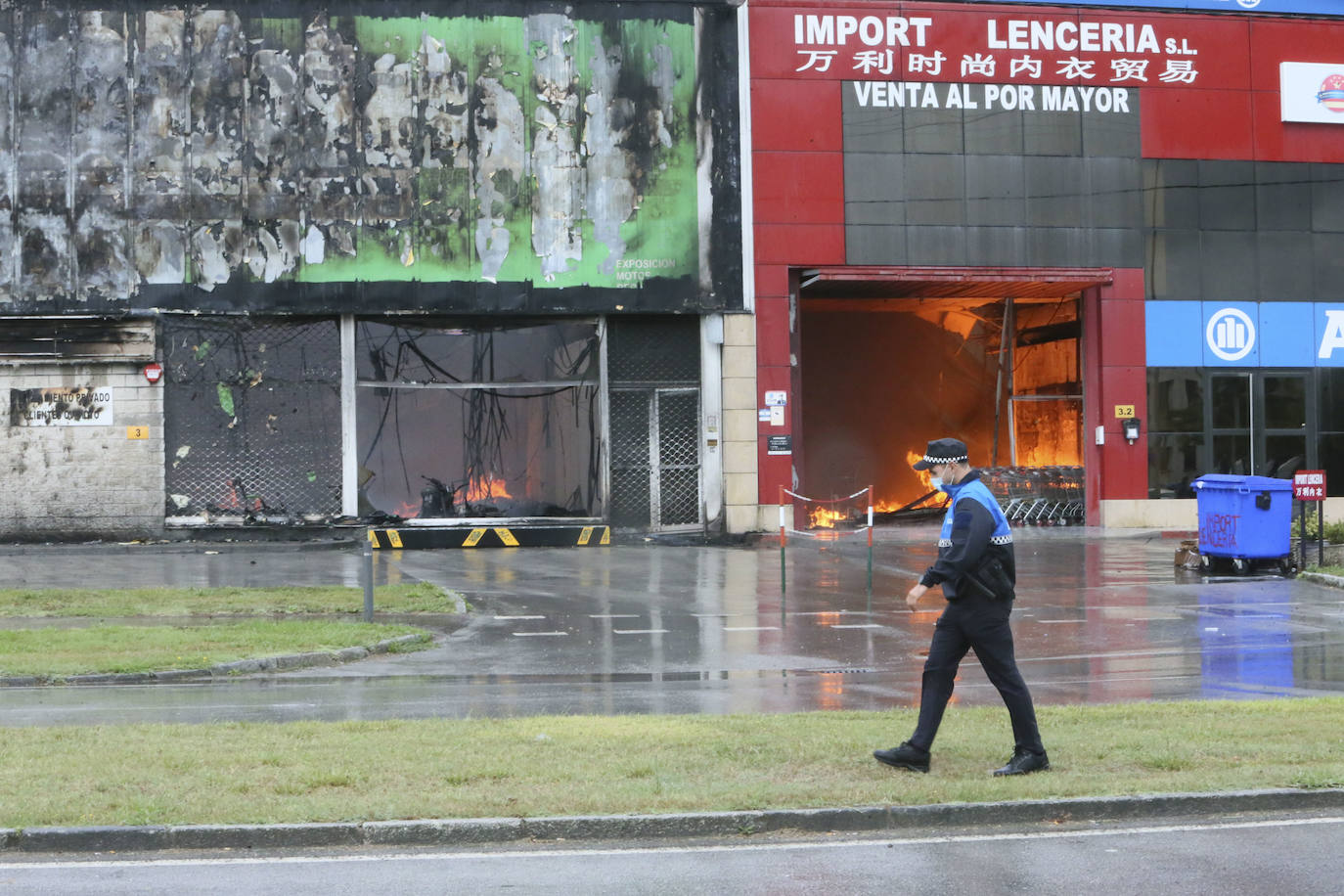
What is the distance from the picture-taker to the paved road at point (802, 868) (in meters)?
6.62

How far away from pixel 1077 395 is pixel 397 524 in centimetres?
1406

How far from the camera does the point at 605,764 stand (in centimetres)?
873

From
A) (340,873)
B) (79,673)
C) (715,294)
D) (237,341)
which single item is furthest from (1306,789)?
(237,341)

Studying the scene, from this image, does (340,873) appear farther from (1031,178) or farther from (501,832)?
(1031,178)

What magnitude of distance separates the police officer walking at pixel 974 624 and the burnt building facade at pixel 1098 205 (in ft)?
64.8

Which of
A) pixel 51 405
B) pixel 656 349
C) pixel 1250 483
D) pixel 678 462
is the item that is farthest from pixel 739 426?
pixel 51 405

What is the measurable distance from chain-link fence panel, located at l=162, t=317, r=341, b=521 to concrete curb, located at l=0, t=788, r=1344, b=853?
2087 cm

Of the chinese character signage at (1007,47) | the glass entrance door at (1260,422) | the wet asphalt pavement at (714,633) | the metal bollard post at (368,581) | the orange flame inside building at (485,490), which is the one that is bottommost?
the wet asphalt pavement at (714,633)

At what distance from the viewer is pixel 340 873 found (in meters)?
6.90

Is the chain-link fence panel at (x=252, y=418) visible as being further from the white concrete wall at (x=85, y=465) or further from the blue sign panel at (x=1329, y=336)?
→ the blue sign panel at (x=1329, y=336)

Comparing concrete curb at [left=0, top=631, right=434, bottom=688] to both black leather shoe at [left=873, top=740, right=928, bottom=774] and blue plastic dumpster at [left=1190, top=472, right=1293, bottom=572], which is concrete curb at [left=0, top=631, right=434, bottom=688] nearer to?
black leather shoe at [left=873, top=740, right=928, bottom=774]

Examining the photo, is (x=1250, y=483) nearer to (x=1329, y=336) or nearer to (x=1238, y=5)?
(x=1329, y=336)

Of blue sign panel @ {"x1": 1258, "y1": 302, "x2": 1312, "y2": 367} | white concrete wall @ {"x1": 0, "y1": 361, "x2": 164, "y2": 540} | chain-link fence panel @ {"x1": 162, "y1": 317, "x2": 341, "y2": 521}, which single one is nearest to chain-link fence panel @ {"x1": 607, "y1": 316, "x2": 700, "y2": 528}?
chain-link fence panel @ {"x1": 162, "y1": 317, "x2": 341, "y2": 521}

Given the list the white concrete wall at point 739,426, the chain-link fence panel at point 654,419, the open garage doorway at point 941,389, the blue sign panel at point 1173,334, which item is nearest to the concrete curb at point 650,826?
the white concrete wall at point 739,426
